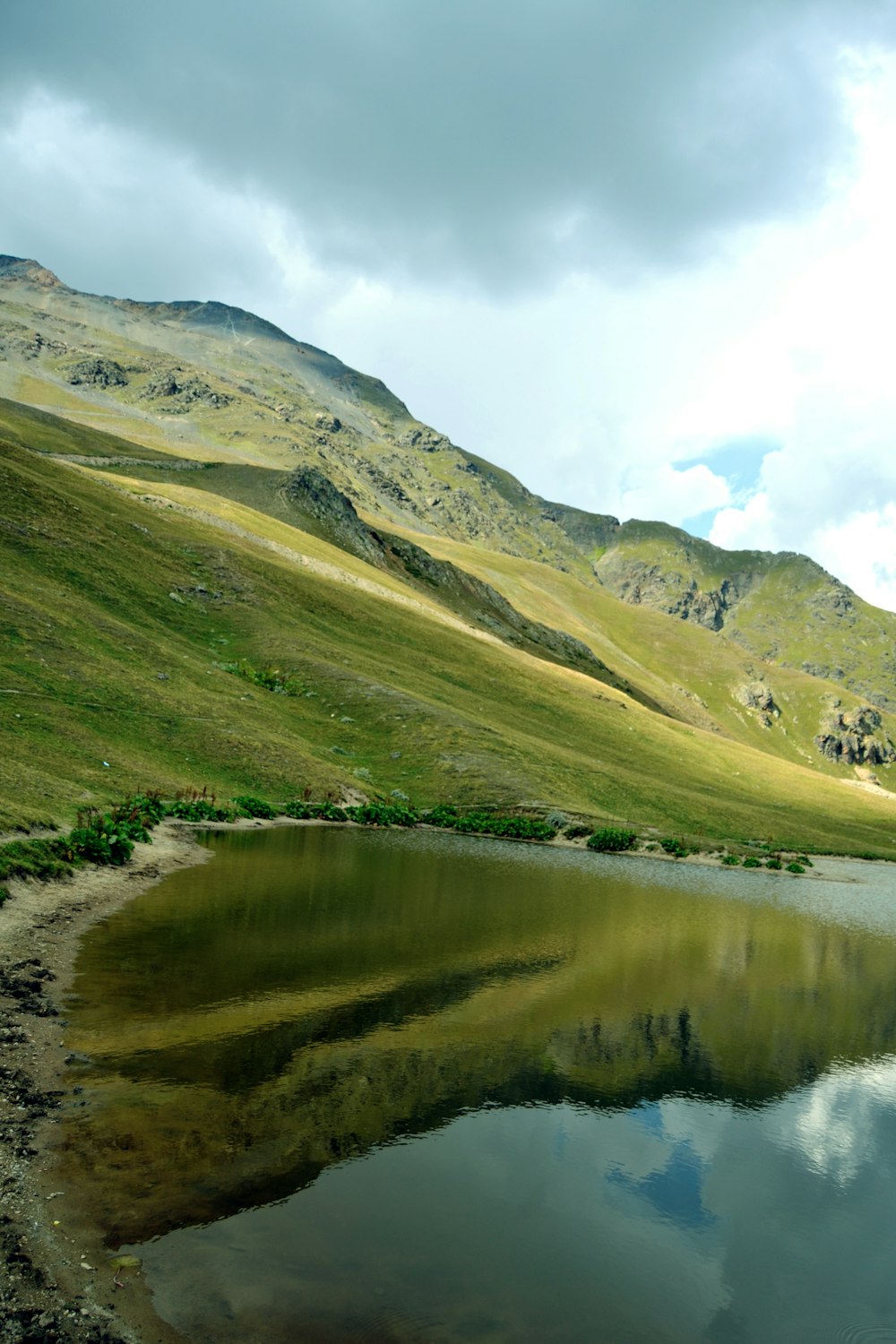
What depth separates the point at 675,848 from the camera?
65.7 m

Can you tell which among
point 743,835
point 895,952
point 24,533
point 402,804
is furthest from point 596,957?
point 24,533

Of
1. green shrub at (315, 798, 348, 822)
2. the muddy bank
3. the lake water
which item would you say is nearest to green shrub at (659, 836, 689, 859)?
green shrub at (315, 798, 348, 822)

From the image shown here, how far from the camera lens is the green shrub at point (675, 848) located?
65.2 metres

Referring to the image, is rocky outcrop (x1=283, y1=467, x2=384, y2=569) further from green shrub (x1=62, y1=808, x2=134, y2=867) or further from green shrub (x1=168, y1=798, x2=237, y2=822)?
green shrub (x1=62, y1=808, x2=134, y2=867)

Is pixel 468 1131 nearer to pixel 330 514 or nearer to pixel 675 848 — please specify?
pixel 675 848

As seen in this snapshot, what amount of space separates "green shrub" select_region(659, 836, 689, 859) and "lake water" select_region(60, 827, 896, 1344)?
3307 cm

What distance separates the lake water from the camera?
11.0 meters

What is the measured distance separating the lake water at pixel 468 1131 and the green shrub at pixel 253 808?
16598 millimetres

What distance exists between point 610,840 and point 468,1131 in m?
49.2

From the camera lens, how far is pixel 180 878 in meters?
32.4

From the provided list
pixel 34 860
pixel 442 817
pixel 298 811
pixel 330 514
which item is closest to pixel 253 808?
pixel 298 811

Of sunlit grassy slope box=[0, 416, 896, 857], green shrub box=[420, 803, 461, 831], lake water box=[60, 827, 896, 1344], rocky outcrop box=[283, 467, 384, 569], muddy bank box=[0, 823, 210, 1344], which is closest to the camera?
muddy bank box=[0, 823, 210, 1344]

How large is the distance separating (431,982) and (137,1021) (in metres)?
8.70

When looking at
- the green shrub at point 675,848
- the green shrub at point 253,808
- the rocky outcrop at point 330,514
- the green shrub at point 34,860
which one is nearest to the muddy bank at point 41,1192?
the green shrub at point 34,860
